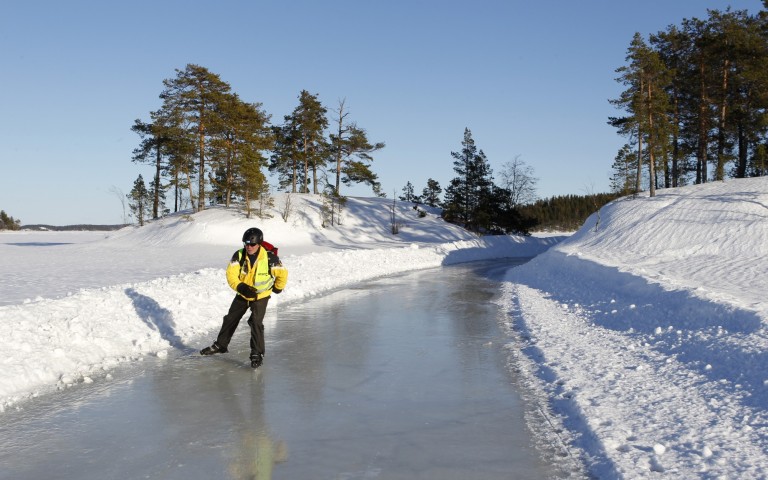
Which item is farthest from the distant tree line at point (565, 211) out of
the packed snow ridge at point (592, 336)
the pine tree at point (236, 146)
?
the packed snow ridge at point (592, 336)

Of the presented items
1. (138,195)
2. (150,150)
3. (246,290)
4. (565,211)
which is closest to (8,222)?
(138,195)

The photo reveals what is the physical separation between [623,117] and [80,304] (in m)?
40.4

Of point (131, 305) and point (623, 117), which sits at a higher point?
point (623, 117)

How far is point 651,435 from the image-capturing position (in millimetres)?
4883

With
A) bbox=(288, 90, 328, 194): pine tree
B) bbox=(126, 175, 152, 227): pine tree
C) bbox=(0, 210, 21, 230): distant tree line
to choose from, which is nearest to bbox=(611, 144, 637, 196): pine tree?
bbox=(288, 90, 328, 194): pine tree

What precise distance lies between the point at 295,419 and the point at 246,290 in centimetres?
265

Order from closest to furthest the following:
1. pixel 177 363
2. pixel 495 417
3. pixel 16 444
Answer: pixel 16 444, pixel 495 417, pixel 177 363

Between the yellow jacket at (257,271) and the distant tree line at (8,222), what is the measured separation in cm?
13015

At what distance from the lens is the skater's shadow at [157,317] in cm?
967

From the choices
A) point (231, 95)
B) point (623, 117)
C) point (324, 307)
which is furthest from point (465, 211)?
point (324, 307)

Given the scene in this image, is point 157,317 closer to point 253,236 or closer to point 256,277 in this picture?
point 256,277

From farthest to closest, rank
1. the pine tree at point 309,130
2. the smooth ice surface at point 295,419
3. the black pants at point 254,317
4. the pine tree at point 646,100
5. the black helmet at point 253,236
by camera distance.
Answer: the pine tree at point 309,130, the pine tree at point 646,100, the black pants at point 254,317, the black helmet at point 253,236, the smooth ice surface at point 295,419

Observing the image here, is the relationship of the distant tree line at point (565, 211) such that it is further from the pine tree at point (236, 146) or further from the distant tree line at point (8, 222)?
the distant tree line at point (8, 222)

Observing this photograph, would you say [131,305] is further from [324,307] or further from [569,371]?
[569,371]
